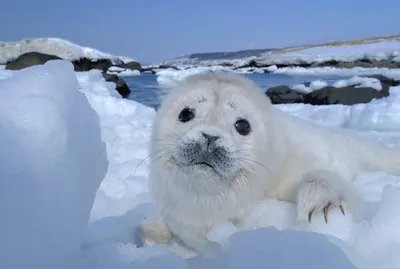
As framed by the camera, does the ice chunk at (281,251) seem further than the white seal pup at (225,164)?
No

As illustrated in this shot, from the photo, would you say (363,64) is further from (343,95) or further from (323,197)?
(323,197)

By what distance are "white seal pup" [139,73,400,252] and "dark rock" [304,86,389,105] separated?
19.9 ft

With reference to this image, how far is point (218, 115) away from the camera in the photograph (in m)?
2.19

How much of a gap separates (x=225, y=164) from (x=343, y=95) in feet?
23.3

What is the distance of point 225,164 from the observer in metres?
2.01

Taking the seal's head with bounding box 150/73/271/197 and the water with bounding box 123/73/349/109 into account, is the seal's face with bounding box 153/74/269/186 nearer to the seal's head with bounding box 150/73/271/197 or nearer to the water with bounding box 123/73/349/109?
the seal's head with bounding box 150/73/271/197

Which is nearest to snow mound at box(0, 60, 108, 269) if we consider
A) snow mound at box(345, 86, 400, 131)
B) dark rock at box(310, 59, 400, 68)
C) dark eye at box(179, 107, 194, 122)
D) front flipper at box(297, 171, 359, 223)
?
dark eye at box(179, 107, 194, 122)

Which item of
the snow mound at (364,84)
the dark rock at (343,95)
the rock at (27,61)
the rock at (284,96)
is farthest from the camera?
the rock at (27,61)

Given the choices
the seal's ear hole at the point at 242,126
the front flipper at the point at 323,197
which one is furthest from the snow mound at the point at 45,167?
the front flipper at the point at 323,197

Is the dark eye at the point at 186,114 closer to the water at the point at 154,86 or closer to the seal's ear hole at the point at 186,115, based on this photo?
the seal's ear hole at the point at 186,115

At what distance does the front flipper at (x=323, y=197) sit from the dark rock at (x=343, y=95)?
6508mm

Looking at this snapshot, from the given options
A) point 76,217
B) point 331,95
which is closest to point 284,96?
point 331,95

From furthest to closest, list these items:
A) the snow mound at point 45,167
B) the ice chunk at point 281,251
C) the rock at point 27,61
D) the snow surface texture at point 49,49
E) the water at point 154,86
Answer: the snow surface texture at point 49,49, the rock at point 27,61, the water at point 154,86, the ice chunk at point 281,251, the snow mound at point 45,167

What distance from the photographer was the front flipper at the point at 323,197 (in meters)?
1.91
